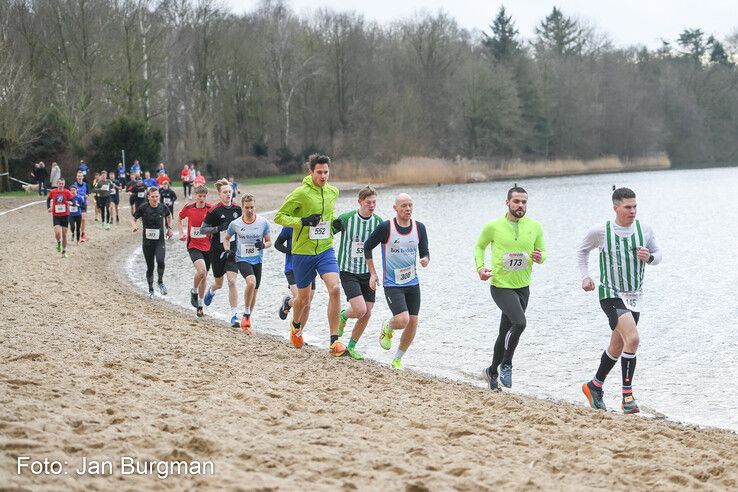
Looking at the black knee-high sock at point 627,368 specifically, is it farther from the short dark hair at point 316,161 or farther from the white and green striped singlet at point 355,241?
the short dark hair at point 316,161

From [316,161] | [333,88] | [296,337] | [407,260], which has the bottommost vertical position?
[296,337]

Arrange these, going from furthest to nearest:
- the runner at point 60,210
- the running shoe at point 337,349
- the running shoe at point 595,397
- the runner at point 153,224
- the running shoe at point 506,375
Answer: the runner at point 60,210 < the runner at point 153,224 < the running shoe at point 337,349 < the running shoe at point 506,375 < the running shoe at point 595,397

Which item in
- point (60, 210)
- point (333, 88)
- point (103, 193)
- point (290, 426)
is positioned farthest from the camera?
point (333, 88)

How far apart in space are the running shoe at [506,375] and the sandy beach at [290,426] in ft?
0.77

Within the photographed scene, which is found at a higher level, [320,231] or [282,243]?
[320,231]

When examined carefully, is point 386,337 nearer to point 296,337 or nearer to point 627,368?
point 296,337

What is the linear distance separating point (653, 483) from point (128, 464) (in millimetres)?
3466

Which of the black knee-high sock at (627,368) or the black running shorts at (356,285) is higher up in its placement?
the black running shorts at (356,285)

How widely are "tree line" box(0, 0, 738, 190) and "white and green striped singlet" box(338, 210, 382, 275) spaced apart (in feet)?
114

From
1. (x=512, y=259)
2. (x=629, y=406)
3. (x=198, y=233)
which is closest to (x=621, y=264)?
(x=512, y=259)

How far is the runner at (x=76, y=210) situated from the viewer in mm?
22656

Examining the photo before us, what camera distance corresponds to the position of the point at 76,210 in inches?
923

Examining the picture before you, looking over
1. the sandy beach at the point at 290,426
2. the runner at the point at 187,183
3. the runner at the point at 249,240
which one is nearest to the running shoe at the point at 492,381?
the sandy beach at the point at 290,426

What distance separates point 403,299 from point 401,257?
1.63ft
